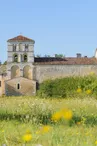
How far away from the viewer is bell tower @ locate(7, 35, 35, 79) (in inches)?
2291

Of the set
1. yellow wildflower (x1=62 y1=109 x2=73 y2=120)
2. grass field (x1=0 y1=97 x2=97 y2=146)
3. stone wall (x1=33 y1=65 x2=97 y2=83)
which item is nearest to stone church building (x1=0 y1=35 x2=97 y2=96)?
stone wall (x1=33 y1=65 x2=97 y2=83)

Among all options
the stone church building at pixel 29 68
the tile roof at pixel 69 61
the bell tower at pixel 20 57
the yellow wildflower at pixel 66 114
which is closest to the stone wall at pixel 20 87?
the stone church building at pixel 29 68

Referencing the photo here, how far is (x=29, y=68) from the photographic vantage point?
192 ft

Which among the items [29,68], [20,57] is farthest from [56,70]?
[20,57]

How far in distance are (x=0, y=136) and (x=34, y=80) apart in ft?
167

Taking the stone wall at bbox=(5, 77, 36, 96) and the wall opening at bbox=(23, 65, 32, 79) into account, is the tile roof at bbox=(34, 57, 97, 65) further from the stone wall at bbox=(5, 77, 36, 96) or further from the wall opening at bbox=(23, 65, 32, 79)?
the stone wall at bbox=(5, 77, 36, 96)

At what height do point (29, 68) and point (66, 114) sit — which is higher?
point (66, 114)

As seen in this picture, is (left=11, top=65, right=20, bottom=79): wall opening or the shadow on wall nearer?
the shadow on wall

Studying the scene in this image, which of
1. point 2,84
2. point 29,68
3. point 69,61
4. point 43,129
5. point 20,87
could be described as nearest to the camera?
point 43,129

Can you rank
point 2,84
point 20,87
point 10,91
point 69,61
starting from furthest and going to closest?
point 69,61 < point 2,84 < point 10,91 < point 20,87

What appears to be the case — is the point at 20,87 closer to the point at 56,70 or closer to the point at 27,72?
the point at 27,72

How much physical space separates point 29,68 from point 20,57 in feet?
7.60

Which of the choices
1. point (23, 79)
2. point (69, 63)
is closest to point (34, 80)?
point (23, 79)

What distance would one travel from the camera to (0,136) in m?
5.49
